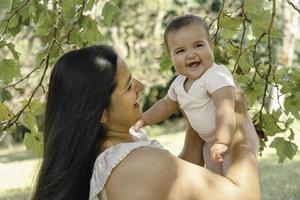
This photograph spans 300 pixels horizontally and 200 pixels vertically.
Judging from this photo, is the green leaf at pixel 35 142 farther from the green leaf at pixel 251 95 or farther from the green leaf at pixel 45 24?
the green leaf at pixel 251 95

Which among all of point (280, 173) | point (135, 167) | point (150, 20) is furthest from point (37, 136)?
point (150, 20)

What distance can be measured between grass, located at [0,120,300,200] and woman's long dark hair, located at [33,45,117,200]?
214 cm

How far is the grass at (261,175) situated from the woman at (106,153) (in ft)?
7.05

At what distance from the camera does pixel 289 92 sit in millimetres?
3139

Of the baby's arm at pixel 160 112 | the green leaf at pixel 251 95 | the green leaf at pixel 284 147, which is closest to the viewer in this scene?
the baby's arm at pixel 160 112

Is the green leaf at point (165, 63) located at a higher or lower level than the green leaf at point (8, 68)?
lower

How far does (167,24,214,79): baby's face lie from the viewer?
247 centimetres

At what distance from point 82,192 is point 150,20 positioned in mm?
12596

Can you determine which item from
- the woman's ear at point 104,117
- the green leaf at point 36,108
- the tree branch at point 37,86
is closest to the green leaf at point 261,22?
the tree branch at point 37,86

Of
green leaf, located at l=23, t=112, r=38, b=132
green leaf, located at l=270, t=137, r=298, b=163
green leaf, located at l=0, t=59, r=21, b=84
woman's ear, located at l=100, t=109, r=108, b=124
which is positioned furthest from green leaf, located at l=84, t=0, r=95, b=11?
woman's ear, located at l=100, t=109, r=108, b=124

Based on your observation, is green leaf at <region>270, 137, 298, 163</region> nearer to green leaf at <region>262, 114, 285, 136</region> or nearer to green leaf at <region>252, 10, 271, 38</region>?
green leaf at <region>262, 114, 285, 136</region>

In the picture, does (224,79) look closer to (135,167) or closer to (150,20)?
(135,167)

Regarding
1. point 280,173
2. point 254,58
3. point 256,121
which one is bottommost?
point 280,173

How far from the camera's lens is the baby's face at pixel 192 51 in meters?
2.47
